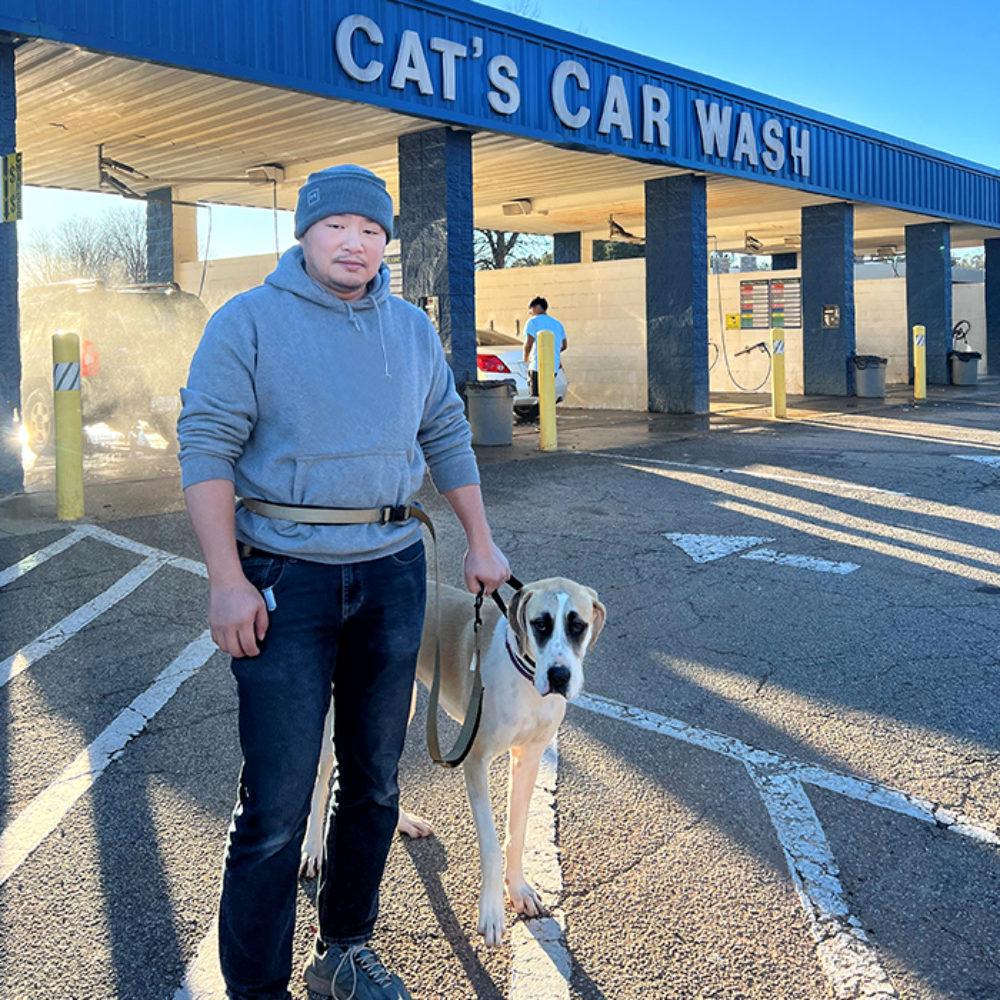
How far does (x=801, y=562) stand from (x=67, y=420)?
5590 millimetres

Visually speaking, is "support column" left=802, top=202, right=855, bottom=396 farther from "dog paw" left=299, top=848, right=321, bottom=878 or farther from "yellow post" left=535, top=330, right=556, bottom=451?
"dog paw" left=299, top=848, right=321, bottom=878

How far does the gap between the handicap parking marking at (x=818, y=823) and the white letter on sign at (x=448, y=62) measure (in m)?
9.27

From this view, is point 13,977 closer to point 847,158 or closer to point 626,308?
point 626,308

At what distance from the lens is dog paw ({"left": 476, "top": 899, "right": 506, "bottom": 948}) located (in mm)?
2887

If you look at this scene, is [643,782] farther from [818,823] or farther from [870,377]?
[870,377]

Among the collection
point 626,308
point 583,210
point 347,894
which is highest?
point 583,210

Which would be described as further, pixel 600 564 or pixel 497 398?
pixel 497 398

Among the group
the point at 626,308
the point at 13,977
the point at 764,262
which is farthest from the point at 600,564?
the point at 764,262

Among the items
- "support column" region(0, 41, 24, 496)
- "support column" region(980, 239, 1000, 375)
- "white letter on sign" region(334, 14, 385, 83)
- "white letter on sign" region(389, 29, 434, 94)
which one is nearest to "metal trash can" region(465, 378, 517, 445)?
"white letter on sign" region(389, 29, 434, 94)

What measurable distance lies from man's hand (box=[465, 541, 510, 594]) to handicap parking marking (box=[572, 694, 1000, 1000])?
1257mm

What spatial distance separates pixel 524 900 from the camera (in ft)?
9.94

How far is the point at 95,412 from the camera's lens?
1356 centimetres

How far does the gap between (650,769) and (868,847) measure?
854 mm

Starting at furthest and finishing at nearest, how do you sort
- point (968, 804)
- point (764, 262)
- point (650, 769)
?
point (764, 262)
point (650, 769)
point (968, 804)
